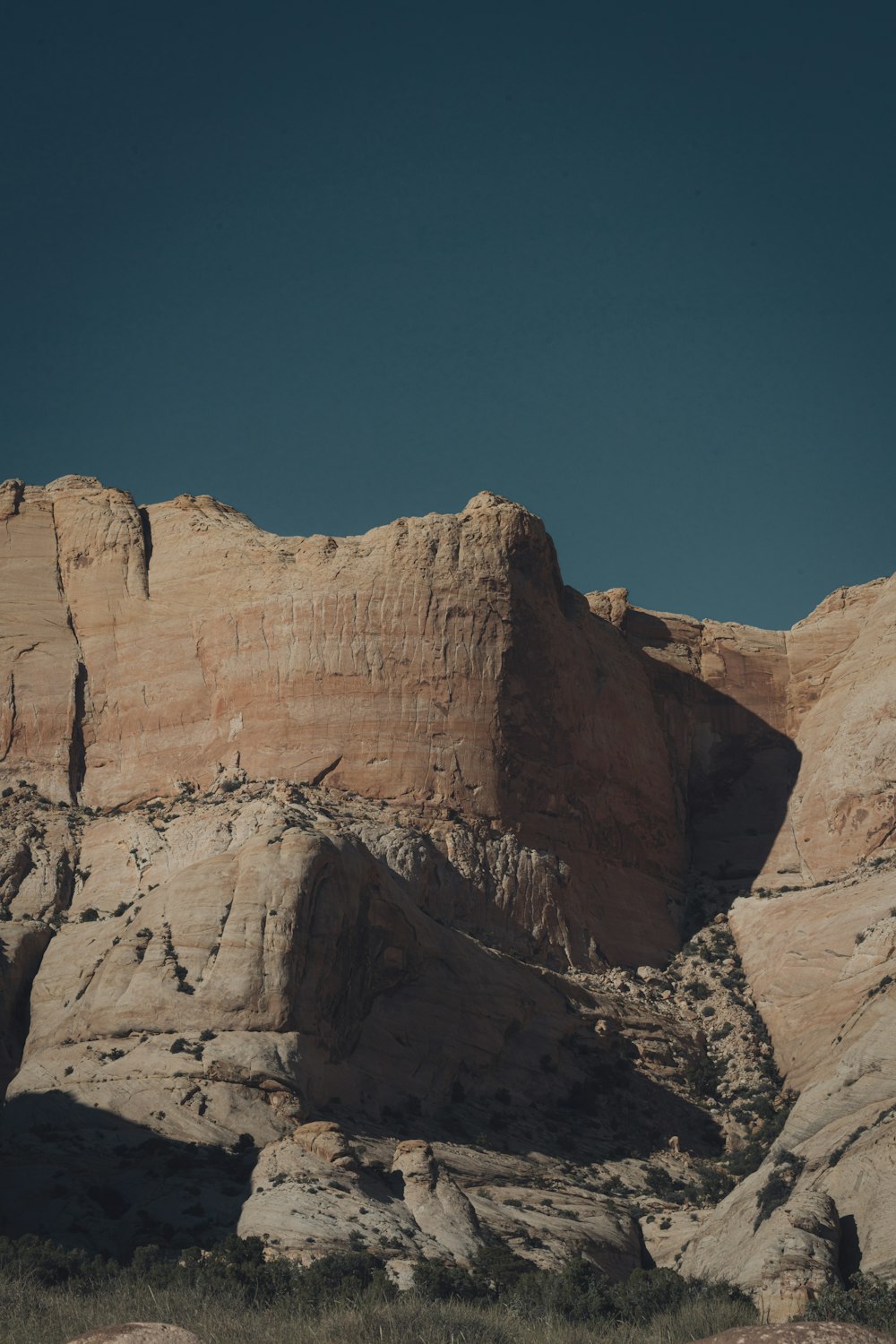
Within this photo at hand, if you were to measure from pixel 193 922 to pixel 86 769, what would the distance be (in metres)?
17.7

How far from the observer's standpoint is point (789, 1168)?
40.8m

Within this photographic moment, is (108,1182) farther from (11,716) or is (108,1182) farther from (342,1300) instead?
(11,716)

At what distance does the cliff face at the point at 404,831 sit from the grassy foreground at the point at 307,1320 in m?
6.76

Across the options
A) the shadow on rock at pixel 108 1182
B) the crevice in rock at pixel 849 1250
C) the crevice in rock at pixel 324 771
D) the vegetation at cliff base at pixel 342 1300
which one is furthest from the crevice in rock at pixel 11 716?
the crevice in rock at pixel 849 1250

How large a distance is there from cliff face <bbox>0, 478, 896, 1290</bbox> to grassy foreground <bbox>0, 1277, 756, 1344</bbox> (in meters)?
6.76

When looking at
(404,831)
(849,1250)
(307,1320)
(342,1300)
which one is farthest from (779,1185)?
(404,831)

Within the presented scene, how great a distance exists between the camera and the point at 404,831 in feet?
189

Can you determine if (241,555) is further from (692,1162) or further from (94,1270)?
(94,1270)

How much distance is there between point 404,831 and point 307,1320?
28698 mm

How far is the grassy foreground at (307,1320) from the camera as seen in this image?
27016 millimetres

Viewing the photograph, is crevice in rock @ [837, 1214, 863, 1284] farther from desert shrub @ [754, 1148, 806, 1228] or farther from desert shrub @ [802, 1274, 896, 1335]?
desert shrub @ [754, 1148, 806, 1228]

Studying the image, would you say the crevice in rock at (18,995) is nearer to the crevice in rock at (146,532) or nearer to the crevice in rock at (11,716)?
the crevice in rock at (11,716)

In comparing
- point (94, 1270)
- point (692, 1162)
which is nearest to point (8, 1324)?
point (94, 1270)

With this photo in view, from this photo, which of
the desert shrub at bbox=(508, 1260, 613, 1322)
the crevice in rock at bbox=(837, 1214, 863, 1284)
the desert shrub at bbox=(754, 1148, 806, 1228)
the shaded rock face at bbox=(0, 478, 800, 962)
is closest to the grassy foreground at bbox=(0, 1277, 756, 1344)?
the desert shrub at bbox=(508, 1260, 613, 1322)
